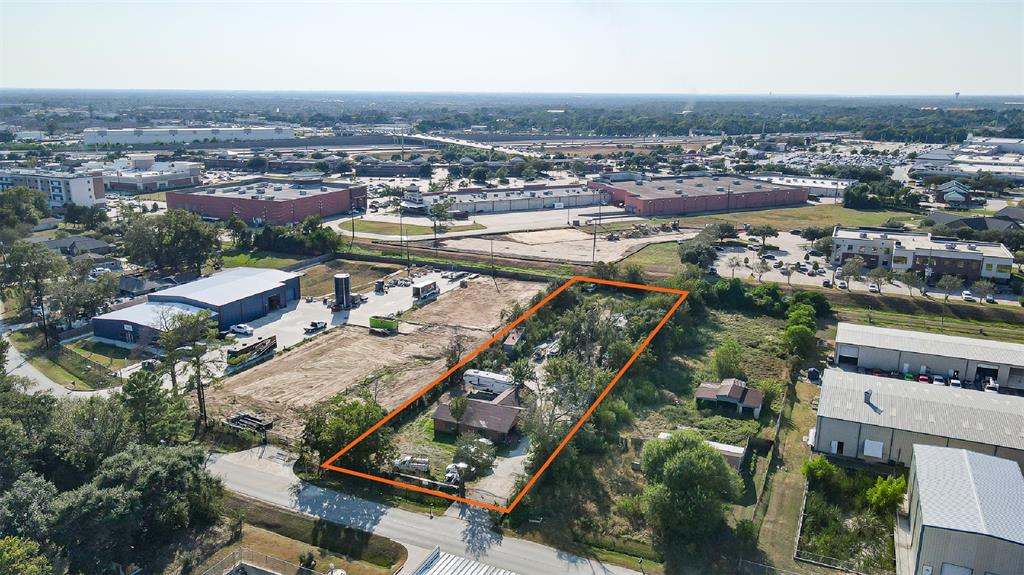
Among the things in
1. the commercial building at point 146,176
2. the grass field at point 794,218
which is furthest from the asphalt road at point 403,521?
the commercial building at point 146,176

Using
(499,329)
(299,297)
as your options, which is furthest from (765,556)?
(299,297)

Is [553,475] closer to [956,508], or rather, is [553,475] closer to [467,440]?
[467,440]

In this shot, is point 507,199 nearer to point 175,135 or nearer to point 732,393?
point 732,393

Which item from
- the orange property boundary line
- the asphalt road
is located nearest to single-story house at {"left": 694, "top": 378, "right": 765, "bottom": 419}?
the orange property boundary line

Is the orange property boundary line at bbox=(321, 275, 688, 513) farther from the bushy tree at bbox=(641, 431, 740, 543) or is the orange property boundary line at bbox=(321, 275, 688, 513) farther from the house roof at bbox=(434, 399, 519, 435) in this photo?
the bushy tree at bbox=(641, 431, 740, 543)

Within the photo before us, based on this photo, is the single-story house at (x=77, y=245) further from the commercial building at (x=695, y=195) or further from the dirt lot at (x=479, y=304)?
the commercial building at (x=695, y=195)
